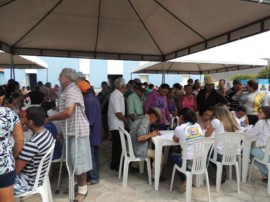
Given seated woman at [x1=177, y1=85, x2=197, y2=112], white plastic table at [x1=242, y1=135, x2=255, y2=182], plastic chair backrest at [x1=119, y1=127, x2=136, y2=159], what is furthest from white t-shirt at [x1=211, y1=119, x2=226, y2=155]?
seated woman at [x1=177, y1=85, x2=197, y2=112]

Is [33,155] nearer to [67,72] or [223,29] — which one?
[67,72]

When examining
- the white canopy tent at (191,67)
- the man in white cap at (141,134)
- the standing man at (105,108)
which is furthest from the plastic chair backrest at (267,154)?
the white canopy tent at (191,67)

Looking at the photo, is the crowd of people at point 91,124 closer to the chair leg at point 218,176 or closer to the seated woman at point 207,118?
the seated woman at point 207,118

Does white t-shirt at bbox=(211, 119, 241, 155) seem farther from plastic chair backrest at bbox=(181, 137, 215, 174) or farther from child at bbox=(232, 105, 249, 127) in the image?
child at bbox=(232, 105, 249, 127)

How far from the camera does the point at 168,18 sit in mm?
4984

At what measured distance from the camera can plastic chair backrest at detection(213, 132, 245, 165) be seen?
3.38 metres

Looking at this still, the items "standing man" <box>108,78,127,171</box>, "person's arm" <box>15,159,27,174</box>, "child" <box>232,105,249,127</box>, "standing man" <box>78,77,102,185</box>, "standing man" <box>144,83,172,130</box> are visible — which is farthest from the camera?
"standing man" <box>144,83,172,130</box>

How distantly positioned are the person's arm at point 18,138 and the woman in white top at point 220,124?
8.33ft

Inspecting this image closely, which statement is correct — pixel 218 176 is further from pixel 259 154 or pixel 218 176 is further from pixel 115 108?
pixel 115 108

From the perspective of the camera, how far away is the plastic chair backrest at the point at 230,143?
338cm

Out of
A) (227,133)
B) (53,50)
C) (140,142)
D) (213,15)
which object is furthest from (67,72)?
(53,50)

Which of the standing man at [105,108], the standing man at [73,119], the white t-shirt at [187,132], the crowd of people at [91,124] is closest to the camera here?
the crowd of people at [91,124]

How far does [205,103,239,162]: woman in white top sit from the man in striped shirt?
2.28 meters

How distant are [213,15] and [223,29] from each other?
0.51 meters
